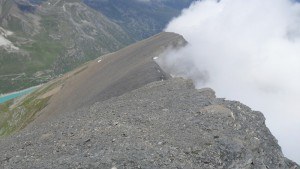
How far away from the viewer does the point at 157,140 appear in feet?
170

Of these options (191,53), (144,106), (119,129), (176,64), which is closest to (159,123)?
(119,129)

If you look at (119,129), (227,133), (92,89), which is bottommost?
(92,89)

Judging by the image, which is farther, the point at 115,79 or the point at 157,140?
the point at 115,79

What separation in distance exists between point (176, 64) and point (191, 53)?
27200 millimetres

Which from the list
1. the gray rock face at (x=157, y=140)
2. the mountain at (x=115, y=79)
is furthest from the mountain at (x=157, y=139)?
→ the mountain at (x=115, y=79)

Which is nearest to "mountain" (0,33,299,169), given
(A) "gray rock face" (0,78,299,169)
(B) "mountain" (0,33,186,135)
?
(A) "gray rock face" (0,78,299,169)

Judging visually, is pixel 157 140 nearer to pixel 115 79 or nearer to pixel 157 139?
pixel 157 139

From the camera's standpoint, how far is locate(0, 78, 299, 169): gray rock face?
47.1 meters

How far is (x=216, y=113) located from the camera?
61.8 m

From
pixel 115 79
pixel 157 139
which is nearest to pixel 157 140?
pixel 157 139

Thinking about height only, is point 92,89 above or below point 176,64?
below

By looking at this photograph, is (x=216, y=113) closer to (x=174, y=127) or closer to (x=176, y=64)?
(x=174, y=127)

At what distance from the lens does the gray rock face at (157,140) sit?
47.1m

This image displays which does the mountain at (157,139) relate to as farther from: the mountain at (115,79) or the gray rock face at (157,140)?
the mountain at (115,79)
